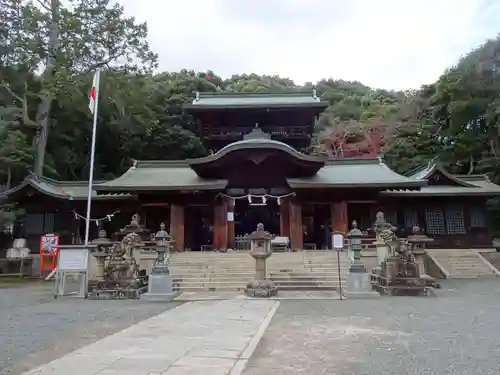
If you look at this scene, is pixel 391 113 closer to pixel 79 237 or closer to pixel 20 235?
pixel 79 237

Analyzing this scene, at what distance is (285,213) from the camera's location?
20219 millimetres

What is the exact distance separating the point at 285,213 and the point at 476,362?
15046 millimetres

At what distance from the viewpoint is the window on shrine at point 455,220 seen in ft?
73.4

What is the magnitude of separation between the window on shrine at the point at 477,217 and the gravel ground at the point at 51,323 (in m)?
18.8

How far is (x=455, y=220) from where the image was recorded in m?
22.5

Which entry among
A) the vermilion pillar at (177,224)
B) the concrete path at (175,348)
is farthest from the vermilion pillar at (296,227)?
the concrete path at (175,348)

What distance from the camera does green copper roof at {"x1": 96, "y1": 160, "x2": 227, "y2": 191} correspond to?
19.1 meters

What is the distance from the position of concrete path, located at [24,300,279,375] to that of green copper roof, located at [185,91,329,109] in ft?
51.9

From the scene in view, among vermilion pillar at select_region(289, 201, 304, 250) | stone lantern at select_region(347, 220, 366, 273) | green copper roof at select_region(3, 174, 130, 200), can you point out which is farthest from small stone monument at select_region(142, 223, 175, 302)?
green copper roof at select_region(3, 174, 130, 200)

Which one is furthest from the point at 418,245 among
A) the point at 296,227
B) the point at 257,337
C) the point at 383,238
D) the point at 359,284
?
the point at 257,337

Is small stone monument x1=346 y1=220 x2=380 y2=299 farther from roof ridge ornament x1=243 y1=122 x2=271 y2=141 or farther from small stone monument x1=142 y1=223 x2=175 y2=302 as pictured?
roof ridge ornament x1=243 y1=122 x2=271 y2=141

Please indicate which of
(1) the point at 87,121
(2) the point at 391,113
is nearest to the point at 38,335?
(1) the point at 87,121

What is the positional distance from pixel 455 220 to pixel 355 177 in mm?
6833

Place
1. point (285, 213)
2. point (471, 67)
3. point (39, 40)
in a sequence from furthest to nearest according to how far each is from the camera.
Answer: point (471, 67)
point (39, 40)
point (285, 213)
